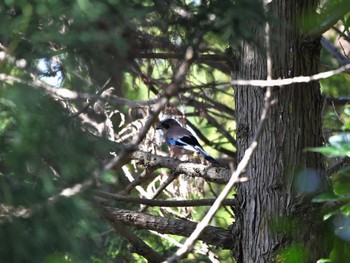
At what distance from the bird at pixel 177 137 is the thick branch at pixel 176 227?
2.42m

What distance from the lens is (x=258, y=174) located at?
3645mm

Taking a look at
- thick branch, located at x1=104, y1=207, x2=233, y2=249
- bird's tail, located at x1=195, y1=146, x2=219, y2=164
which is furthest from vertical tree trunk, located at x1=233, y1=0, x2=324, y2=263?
bird's tail, located at x1=195, y1=146, x2=219, y2=164

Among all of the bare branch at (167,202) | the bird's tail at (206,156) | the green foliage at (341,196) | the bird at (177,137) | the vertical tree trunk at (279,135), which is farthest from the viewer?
the bird at (177,137)

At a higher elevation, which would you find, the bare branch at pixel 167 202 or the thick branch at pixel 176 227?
the bare branch at pixel 167 202

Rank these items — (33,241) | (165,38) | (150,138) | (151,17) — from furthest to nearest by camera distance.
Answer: (150,138), (165,38), (151,17), (33,241)

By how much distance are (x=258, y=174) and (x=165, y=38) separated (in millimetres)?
1006

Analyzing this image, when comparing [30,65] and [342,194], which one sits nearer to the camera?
[342,194]

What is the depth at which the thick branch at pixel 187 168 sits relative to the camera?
380 centimetres

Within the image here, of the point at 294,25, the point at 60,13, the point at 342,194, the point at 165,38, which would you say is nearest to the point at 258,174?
the point at 294,25

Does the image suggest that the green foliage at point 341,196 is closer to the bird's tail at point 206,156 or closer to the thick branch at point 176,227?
the thick branch at point 176,227

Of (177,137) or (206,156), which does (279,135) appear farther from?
(177,137)

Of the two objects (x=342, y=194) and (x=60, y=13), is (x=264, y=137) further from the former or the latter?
(x=342, y=194)

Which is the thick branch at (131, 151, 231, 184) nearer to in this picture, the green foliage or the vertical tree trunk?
the vertical tree trunk

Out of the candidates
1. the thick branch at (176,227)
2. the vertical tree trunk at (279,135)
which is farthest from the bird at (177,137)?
the vertical tree trunk at (279,135)
